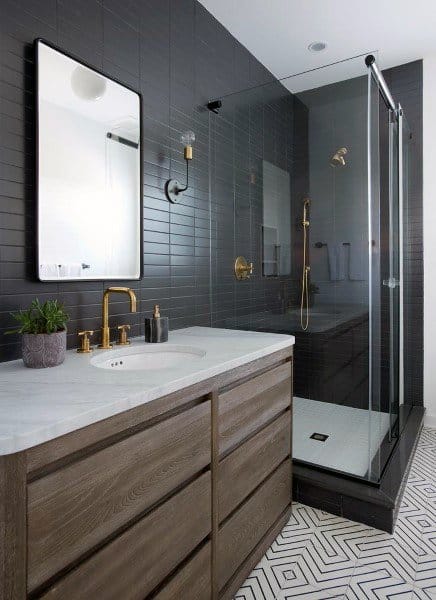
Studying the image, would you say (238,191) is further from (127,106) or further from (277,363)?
(277,363)

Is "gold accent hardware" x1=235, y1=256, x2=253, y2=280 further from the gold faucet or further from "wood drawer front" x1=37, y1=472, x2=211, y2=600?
"wood drawer front" x1=37, y1=472, x2=211, y2=600

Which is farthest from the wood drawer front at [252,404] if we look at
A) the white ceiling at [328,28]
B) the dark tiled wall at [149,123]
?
the white ceiling at [328,28]

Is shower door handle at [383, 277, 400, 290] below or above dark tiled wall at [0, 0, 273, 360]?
below

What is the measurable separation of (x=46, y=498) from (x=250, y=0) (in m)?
2.65

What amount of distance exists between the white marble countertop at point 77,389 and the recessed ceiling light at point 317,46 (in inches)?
91.6

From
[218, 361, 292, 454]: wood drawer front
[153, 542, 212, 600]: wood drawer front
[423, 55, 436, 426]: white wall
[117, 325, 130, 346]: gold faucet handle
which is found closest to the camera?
[153, 542, 212, 600]: wood drawer front

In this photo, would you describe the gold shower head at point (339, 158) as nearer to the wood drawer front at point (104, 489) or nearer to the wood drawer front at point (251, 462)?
the wood drawer front at point (251, 462)

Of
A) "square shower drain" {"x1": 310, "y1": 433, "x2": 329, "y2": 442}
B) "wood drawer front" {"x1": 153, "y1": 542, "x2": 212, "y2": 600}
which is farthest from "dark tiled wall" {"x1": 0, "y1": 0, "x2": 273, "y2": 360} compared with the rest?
"square shower drain" {"x1": 310, "y1": 433, "x2": 329, "y2": 442}

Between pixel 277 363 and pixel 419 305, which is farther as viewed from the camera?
pixel 419 305

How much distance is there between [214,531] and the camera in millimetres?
1261

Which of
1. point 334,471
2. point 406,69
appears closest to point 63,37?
point 334,471

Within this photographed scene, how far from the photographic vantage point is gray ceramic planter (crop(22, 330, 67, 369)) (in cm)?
118

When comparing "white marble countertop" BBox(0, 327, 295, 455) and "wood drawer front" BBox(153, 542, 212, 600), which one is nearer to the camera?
"white marble countertop" BBox(0, 327, 295, 455)

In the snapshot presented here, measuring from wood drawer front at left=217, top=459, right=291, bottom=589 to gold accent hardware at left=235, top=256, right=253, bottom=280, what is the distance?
1.17 m
